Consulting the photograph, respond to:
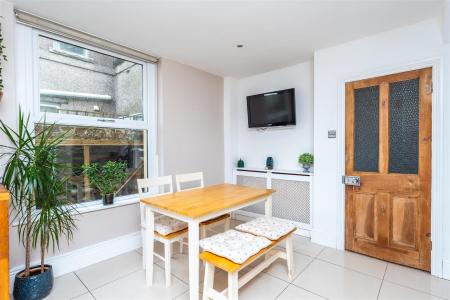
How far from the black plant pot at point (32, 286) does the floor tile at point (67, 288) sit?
0.08m

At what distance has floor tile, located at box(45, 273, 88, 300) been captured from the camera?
1883 mm

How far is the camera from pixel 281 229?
202 centimetres

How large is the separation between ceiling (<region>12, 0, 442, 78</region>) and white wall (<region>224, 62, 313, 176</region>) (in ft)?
1.92

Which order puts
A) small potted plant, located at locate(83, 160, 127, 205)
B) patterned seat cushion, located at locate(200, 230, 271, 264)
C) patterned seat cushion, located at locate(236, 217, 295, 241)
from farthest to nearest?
small potted plant, located at locate(83, 160, 127, 205), patterned seat cushion, located at locate(236, 217, 295, 241), patterned seat cushion, located at locate(200, 230, 271, 264)

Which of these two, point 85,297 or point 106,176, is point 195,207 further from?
point 106,176

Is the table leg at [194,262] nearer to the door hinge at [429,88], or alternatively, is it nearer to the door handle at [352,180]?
the door handle at [352,180]

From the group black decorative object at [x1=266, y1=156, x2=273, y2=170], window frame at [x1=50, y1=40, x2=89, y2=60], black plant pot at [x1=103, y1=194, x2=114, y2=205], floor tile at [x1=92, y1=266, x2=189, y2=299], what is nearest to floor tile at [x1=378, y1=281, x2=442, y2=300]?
floor tile at [x1=92, y1=266, x2=189, y2=299]

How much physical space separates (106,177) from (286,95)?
265cm

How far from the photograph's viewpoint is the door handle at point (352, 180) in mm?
2559

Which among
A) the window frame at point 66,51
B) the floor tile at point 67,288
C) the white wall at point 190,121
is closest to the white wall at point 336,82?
the white wall at point 190,121

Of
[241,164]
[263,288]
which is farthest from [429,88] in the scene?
[241,164]

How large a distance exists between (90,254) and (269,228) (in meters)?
1.94

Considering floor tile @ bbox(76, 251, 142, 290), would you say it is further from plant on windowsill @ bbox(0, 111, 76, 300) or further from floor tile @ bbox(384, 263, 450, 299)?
floor tile @ bbox(384, 263, 450, 299)

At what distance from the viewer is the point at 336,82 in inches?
107
